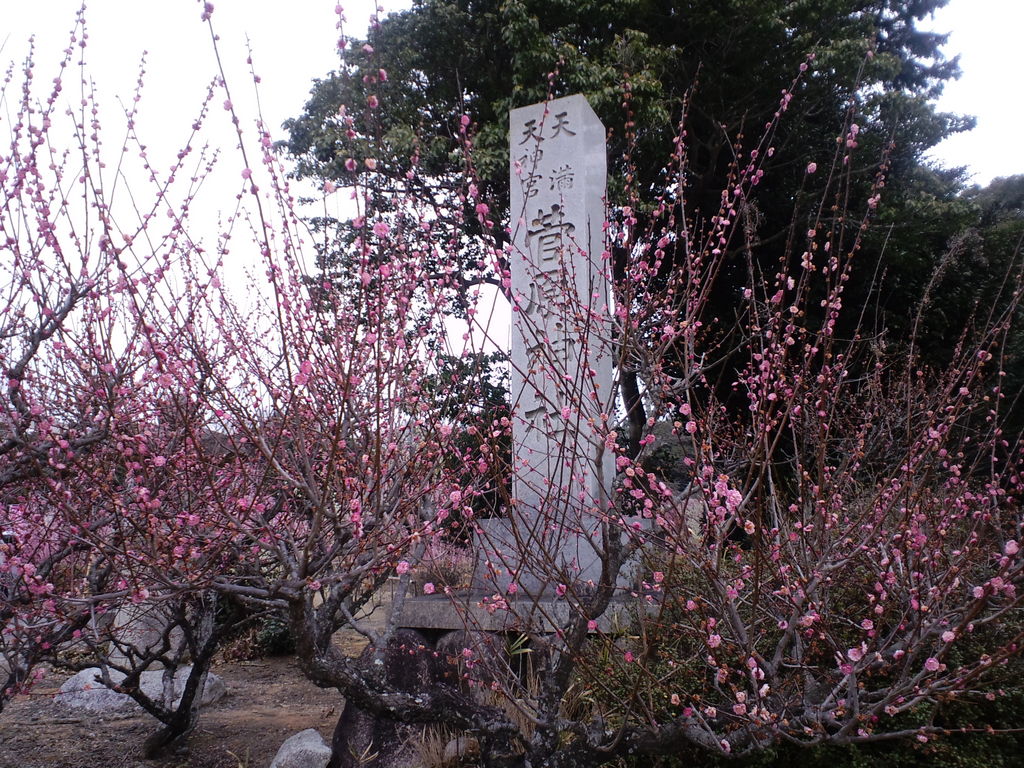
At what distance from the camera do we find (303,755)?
405cm

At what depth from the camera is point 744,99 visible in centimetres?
927

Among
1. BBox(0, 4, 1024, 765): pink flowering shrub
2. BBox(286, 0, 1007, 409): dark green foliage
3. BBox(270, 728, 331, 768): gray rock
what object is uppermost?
BBox(286, 0, 1007, 409): dark green foliage

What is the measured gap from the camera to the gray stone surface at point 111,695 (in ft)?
19.1

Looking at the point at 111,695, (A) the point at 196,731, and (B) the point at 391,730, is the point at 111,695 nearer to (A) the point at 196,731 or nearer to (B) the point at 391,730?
(A) the point at 196,731

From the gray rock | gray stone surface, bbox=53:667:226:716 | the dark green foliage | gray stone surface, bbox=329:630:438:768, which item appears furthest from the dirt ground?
the dark green foliage

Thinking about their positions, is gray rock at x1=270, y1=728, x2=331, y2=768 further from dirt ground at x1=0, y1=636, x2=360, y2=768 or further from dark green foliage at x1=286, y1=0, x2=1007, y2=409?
dark green foliage at x1=286, y1=0, x2=1007, y2=409

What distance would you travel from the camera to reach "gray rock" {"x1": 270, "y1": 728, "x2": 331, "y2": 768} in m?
4.01

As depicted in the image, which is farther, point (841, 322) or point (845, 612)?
point (841, 322)

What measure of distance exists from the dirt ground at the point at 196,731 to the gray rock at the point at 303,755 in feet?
1.35

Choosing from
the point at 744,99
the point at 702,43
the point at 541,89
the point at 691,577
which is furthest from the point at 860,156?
the point at 691,577

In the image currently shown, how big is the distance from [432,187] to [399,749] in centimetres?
795

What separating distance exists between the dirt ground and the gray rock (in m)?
0.41

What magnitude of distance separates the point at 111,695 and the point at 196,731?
4.85 feet

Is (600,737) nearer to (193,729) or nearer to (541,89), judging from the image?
(193,729)
